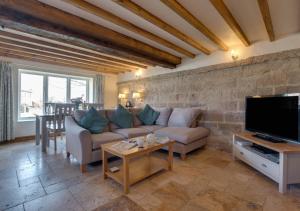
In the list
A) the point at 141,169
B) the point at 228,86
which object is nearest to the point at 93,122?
the point at 141,169

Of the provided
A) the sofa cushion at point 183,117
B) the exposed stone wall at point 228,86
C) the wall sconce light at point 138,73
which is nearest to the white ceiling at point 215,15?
the exposed stone wall at point 228,86

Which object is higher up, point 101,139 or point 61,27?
point 61,27

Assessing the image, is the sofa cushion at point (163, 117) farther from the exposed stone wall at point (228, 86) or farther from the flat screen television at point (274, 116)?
the flat screen television at point (274, 116)

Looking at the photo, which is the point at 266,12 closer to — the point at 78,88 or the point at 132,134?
the point at 132,134

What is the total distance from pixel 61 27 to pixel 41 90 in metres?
3.23

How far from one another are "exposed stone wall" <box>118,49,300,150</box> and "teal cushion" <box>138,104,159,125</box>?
76 centimetres

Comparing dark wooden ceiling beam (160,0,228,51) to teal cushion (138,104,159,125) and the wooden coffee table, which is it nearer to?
the wooden coffee table

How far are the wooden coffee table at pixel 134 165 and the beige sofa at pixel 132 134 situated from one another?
0.35 metres

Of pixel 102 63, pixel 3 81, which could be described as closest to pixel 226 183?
pixel 102 63

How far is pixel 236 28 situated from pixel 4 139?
215 inches

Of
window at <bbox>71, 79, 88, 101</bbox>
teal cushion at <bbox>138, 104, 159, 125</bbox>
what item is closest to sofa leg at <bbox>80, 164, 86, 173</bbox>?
teal cushion at <bbox>138, 104, 159, 125</bbox>

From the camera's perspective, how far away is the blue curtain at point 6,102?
385cm

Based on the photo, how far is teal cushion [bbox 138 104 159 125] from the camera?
396cm

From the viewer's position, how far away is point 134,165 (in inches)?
96.8
